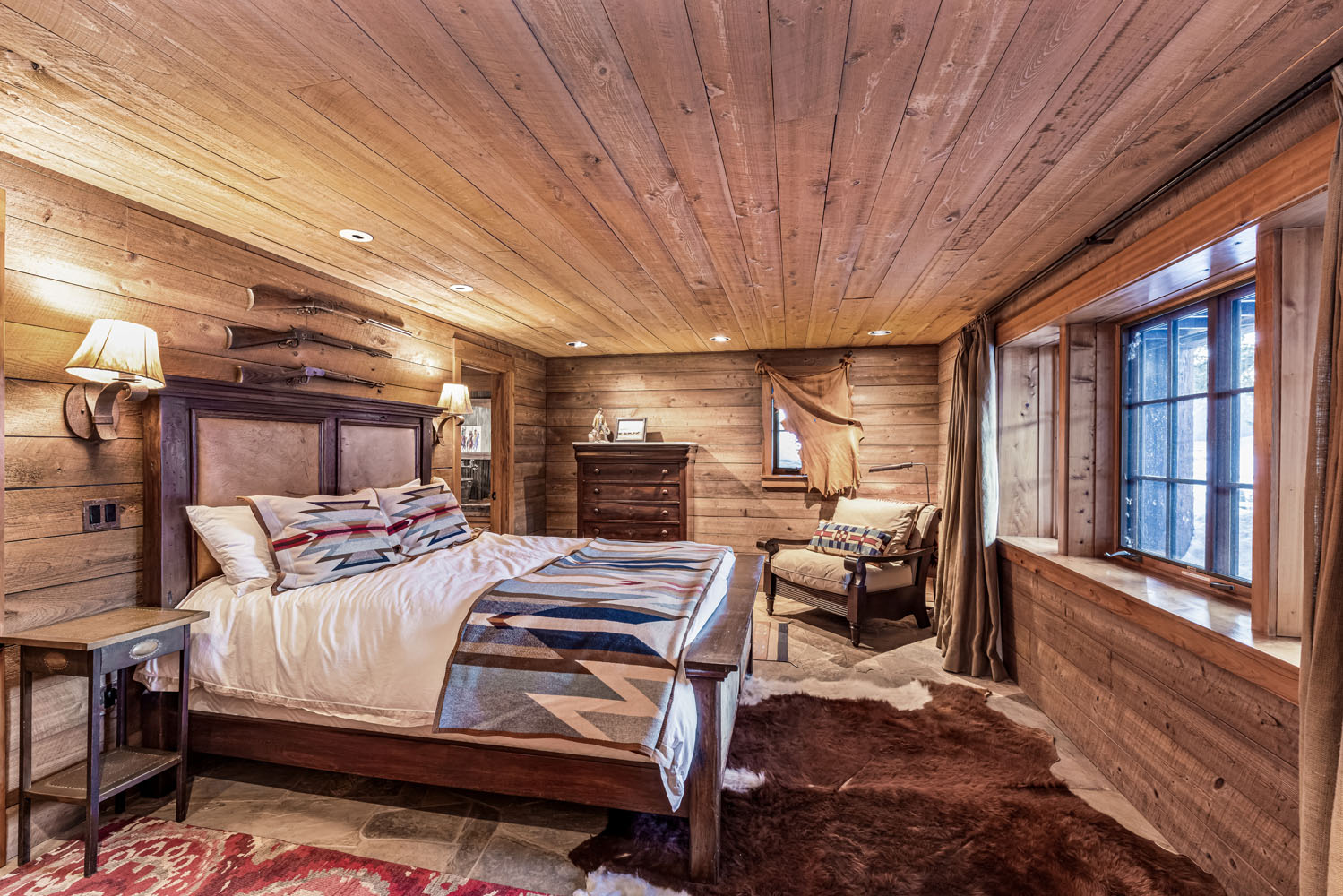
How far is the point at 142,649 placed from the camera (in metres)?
1.88

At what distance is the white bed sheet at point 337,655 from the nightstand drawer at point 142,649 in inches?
5.2

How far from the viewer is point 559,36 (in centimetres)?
127

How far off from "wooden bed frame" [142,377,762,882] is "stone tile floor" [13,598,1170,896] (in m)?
0.16

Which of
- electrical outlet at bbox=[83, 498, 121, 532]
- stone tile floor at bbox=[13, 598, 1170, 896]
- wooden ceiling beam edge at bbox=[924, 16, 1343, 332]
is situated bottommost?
stone tile floor at bbox=[13, 598, 1170, 896]

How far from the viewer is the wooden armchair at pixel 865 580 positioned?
3.77 metres

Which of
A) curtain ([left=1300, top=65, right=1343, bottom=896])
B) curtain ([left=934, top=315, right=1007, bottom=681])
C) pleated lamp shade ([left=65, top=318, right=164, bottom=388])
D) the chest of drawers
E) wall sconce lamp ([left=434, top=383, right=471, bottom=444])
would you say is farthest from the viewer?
the chest of drawers

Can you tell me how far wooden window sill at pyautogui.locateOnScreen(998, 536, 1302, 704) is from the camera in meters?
1.48

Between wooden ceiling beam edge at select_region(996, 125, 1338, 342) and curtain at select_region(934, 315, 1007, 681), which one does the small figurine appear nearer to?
curtain at select_region(934, 315, 1007, 681)

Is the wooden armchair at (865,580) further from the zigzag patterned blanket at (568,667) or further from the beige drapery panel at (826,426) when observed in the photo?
the zigzag patterned blanket at (568,667)

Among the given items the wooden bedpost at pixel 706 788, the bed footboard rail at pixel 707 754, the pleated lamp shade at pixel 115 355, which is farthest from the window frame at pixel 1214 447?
the pleated lamp shade at pixel 115 355

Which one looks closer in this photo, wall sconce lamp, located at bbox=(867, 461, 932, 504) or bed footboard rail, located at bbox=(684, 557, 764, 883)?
bed footboard rail, located at bbox=(684, 557, 764, 883)

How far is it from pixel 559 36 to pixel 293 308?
2.33m

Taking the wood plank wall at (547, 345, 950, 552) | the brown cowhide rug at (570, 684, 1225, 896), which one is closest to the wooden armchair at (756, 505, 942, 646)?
the wood plank wall at (547, 345, 950, 552)

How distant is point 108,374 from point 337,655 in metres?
1.24
